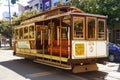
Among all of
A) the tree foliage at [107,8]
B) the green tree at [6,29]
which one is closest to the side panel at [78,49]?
the tree foliage at [107,8]

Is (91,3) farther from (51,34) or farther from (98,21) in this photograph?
(98,21)

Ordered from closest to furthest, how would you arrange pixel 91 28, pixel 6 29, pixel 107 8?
pixel 91 28 < pixel 107 8 < pixel 6 29

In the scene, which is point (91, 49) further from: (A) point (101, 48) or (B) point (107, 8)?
(B) point (107, 8)

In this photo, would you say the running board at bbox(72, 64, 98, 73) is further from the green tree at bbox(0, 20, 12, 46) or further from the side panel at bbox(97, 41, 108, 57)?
the green tree at bbox(0, 20, 12, 46)

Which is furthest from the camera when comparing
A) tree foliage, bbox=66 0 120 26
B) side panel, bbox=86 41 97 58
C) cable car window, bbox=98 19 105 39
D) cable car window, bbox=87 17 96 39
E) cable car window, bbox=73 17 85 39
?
tree foliage, bbox=66 0 120 26

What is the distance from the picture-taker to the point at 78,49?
1193 centimetres

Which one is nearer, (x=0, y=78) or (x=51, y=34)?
(x=0, y=78)

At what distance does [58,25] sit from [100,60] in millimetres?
3127

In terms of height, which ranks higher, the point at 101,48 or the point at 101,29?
the point at 101,29

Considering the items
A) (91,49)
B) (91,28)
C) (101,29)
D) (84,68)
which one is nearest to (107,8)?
(101,29)

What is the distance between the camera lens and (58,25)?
14422 millimetres

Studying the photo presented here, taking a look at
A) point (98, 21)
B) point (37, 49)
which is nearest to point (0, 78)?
point (37, 49)

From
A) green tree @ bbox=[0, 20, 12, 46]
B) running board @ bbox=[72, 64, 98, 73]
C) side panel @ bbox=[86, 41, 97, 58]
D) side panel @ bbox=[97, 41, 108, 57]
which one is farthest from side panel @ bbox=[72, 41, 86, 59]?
green tree @ bbox=[0, 20, 12, 46]

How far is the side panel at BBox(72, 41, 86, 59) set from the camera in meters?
11.8
